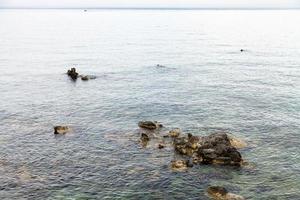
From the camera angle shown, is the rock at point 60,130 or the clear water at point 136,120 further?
the rock at point 60,130

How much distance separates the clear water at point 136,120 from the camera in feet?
168

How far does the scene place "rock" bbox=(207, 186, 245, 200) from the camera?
47.3 m

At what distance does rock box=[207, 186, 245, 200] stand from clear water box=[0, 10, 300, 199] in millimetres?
997

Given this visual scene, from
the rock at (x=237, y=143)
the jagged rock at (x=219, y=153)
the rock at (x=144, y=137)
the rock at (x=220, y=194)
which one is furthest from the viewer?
the rock at (x=144, y=137)

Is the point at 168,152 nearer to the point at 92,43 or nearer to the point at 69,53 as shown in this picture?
the point at 69,53

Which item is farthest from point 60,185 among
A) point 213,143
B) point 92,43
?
point 92,43

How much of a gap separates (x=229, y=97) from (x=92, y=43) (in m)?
115

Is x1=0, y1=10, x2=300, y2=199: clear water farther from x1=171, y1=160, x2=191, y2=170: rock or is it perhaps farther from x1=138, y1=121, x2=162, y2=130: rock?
x1=138, y1=121, x2=162, y2=130: rock

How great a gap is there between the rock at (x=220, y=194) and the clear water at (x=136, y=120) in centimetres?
100

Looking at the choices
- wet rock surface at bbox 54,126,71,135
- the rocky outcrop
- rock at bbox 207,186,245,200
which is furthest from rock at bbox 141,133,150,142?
rock at bbox 207,186,245,200

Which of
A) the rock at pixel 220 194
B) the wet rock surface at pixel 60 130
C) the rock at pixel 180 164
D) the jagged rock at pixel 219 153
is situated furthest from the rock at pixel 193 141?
the wet rock surface at pixel 60 130

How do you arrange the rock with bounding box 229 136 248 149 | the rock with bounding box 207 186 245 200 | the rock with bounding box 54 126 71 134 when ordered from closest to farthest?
the rock with bounding box 207 186 245 200
the rock with bounding box 229 136 248 149
the rock with bounding box 54 126 71 134

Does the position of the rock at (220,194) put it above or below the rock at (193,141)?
below

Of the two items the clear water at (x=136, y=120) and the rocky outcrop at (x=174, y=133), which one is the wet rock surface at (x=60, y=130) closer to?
the clear water at (x=136, y=120)
